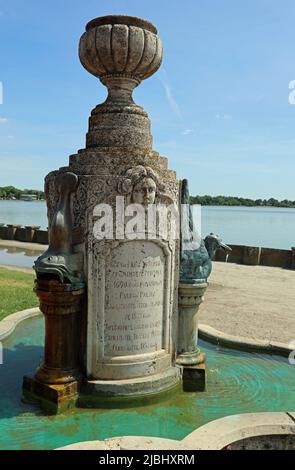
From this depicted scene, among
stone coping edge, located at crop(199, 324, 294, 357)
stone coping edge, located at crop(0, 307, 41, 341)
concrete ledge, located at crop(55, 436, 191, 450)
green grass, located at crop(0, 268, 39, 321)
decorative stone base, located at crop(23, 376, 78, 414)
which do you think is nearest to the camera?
concrete ledge, located at crop(55, 436, 191, 450)

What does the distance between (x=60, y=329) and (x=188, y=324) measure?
5.33 feet

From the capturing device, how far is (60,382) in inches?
193

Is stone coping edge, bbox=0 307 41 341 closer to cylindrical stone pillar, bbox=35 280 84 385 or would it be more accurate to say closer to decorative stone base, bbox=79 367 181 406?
cylindrical stone pillar, bbox=35 280 84 385

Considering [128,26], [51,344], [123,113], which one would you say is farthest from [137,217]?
[128,26]

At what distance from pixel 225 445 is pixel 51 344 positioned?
2126 millimetres

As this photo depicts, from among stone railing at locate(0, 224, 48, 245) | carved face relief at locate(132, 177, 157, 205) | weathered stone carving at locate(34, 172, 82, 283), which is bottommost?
stone railing at locate(0, 224, 48, 245)

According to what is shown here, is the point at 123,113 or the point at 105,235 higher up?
the point at 123,113

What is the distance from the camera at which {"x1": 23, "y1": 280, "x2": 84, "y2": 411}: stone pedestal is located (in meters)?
4.85

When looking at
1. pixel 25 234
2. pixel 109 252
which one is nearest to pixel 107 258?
pixel 109 252

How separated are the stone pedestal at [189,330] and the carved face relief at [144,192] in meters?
1.22

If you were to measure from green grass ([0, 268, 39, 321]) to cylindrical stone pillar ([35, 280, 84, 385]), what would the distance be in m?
4.17

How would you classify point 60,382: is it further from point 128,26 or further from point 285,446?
point 128,26

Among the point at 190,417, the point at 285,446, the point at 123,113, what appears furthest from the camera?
the point at 123,113

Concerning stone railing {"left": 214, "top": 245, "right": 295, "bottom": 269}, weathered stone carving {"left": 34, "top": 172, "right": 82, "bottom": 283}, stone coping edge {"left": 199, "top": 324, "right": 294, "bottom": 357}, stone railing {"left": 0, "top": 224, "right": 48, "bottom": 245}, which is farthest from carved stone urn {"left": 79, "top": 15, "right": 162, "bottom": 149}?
stone railing {"left": 0, "top": 224, "right": 48, "bottom": 245}
